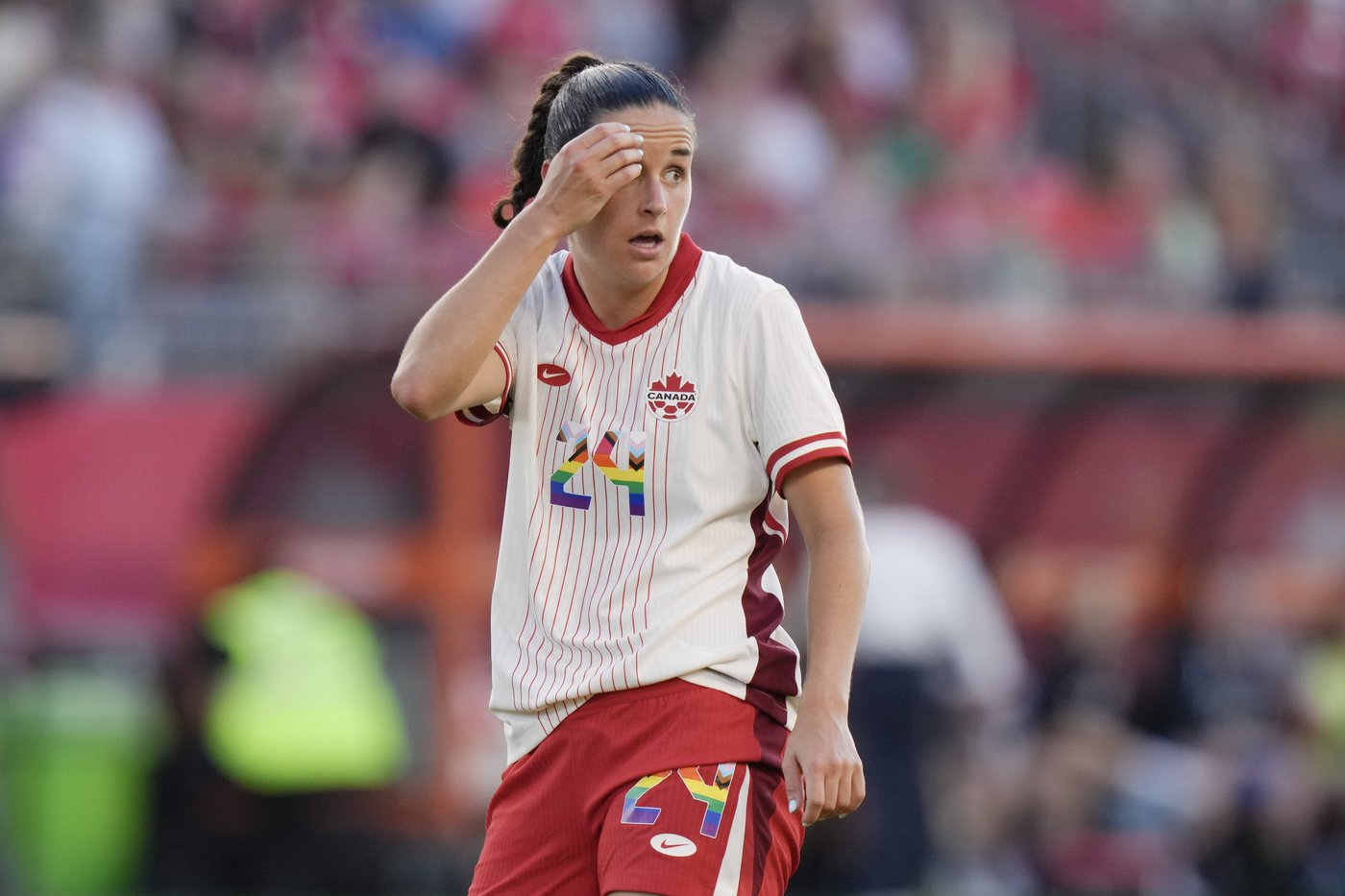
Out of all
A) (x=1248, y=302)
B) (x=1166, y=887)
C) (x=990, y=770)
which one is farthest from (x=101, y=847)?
(x=1248, y=302)

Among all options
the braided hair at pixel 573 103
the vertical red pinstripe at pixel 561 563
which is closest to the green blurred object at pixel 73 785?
the braided hair at pixel 573 103

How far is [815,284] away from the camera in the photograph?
12.7 m

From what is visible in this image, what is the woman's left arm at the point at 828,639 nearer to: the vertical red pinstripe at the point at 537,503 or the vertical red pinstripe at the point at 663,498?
the vertical red pinstripe at the point at 663,498

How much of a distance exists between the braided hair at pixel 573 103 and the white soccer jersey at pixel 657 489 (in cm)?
30

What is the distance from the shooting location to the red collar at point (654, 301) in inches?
158

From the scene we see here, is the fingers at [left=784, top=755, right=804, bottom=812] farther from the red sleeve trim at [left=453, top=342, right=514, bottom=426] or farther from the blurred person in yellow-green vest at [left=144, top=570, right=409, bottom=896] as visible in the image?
the blurred person in yellow-green vest at [left=144, top=570, right=409, bottom=896]

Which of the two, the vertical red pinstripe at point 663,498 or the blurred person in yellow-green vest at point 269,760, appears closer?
the vertical red pinstripe at point 663,498

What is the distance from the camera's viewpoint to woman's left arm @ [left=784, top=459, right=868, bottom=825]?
144 inches

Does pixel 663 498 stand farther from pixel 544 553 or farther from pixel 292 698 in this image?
pixel 292 698

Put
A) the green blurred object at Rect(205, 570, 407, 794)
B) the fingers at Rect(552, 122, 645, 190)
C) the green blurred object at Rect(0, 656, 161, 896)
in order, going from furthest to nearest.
A: the green blurred object at Rect(0, 656, 161, 896), the green blurred object at Rect(205, 570, 407, 794), the fingers at Rect(552, 122, 645, 190)

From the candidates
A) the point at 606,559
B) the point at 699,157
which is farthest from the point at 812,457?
the point at 699,157

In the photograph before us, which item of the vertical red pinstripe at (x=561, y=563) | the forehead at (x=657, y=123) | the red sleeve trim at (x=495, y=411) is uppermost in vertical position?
the forehead at (x=657, y=123)

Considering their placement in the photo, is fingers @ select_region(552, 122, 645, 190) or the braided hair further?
the braided hair

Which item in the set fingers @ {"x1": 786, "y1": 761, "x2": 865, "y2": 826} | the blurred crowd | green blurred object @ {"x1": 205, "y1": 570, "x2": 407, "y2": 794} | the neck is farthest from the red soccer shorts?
green blurred object @ {"x1": 205, "y1": 570, "x2": 407, "y2": 794}
